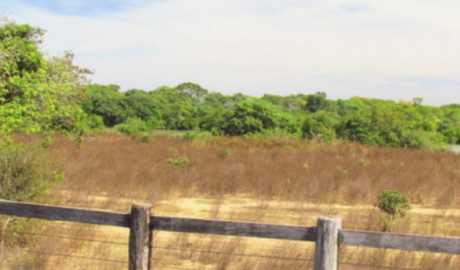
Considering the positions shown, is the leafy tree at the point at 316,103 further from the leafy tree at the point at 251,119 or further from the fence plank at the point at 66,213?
the fence plank at the point at 66,213

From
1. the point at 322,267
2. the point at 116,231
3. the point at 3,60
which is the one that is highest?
the point at 3,60

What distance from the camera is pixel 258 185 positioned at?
15.4 metres

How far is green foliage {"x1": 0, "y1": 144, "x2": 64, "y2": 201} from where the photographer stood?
8.25 meters

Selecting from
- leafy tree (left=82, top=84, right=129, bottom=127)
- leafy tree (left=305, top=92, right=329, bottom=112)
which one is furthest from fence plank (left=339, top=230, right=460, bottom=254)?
leafy tree (left=305, top=92, right=329, bottom=112)

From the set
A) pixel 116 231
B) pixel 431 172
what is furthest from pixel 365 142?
pixel 116 231

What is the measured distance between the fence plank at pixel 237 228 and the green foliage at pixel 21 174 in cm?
458

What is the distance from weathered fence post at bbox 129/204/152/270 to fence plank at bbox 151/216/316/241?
0.28 feet

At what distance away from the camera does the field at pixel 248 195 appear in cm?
773

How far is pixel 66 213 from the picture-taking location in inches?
188

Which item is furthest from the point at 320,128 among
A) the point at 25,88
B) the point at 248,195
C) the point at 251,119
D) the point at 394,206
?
the point at 25,88

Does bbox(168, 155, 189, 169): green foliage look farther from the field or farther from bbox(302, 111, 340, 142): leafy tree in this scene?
bbox(302, 111, 340, 142): leafy tree

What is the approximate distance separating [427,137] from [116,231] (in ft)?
74.5

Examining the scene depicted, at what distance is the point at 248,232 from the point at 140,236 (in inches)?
35.8

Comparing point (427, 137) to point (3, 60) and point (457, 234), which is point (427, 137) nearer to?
point (457, 234)
